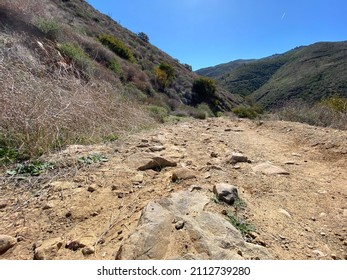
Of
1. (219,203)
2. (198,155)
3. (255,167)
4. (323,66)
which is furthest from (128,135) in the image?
(323,66)

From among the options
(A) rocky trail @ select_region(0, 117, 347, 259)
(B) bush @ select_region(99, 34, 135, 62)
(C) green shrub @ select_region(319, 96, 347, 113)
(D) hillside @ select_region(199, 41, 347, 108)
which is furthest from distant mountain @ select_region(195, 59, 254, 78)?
(A) rocky trail @ select_region(0, 117, 347, 259)

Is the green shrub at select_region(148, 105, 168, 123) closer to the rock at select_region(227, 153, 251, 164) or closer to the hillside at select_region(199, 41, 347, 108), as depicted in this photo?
the rock at select_region(227, 153, 251, 164)

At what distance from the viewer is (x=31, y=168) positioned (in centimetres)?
240

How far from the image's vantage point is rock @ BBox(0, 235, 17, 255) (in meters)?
1.50

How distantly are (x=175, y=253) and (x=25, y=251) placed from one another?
0.85m

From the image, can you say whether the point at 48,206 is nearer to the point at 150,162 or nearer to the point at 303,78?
the point at 150,162

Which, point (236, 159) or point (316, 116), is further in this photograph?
point (316, 116)

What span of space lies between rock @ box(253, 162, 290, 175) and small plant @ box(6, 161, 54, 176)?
202 centimetres

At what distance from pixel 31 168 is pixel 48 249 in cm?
117

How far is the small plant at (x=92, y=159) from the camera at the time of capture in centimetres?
259

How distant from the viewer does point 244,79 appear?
6022 centimetres

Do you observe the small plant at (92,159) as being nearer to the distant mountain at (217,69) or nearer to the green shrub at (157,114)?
the green shrub at (157,114)

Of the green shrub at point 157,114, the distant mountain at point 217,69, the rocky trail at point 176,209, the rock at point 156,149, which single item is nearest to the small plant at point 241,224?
the rocky trail at point 176,209

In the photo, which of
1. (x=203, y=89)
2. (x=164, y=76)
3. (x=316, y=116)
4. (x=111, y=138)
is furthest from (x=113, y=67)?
(x=203, y=89)
